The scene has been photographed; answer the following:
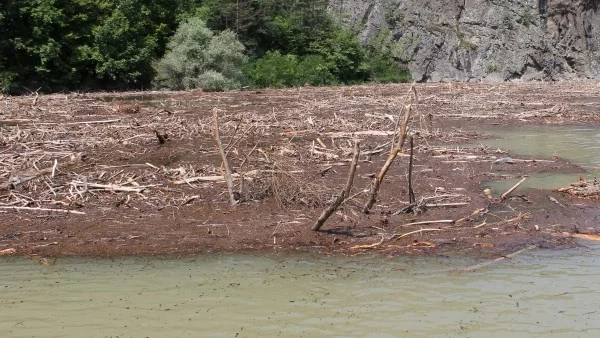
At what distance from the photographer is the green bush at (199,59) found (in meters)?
34.1

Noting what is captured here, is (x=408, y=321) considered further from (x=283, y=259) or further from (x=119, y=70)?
(x=119, y=70)

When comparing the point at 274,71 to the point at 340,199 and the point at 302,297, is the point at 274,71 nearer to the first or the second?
the point at 340,199

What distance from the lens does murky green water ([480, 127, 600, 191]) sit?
11908 mm

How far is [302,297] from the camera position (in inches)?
265

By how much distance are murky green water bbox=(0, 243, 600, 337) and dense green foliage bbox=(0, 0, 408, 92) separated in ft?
86.4

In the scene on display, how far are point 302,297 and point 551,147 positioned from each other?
37.5 feet

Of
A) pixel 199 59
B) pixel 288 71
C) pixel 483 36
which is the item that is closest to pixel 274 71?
pixel 288 71

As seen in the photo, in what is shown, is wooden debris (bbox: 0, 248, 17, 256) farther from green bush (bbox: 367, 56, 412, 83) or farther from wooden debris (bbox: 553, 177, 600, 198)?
green bush (bbox: 367, 56, 412, 83)

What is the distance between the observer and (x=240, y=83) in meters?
36.0

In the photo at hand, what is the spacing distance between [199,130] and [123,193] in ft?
19.6

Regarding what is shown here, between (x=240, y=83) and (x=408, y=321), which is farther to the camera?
(x=240, y=83)

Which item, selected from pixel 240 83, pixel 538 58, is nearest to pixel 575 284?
pixel 240 83

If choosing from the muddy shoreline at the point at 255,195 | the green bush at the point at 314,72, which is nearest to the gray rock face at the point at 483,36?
the green bush at the point at 314,72

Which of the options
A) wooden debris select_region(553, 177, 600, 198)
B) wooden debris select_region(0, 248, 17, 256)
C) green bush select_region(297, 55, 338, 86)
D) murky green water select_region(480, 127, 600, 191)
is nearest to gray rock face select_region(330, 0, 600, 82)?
green bush select_region(297, 55, 338, 86)
